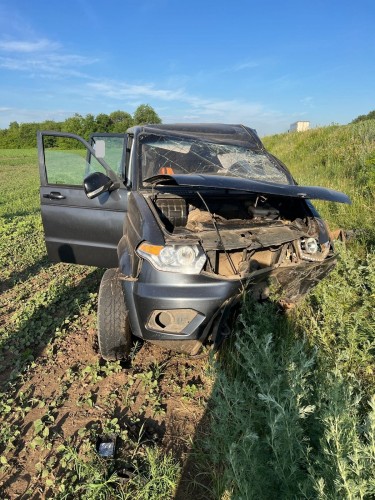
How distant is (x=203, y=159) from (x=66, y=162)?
1806 millimetres

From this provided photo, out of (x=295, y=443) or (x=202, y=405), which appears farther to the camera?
(x=202, y=405)

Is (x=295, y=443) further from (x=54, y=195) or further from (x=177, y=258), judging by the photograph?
(x=54, y=195)

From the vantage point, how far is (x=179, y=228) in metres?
2.96

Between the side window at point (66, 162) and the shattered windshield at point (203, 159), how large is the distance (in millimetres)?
719

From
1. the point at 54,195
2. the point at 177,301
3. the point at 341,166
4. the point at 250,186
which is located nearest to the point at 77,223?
the point at 54,195

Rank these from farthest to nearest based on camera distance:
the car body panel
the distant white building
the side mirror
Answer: the distant white building, the car body panel, the side mirror

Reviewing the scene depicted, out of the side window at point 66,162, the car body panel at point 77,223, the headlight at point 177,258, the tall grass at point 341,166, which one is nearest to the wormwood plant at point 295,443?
the headlight at point 177,258

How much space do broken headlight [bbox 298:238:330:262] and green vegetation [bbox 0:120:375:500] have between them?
0.46 metres

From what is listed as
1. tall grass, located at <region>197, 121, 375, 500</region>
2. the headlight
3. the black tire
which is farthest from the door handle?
tall grass, located at <region>197, 121, 375, 500</region>

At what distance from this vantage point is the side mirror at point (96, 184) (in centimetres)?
332

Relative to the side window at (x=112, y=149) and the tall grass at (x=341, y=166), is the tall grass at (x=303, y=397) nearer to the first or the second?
the tall grass at (x=341, y=166)

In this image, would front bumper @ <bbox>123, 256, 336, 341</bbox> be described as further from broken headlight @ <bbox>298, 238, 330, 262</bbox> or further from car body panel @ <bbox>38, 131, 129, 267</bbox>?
car body panel @ <bbox>38, 131, 129, 267</bbox>

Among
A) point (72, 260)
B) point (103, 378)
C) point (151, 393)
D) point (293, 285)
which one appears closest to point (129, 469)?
point (151, 393)

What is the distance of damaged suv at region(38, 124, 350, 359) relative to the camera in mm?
2438
